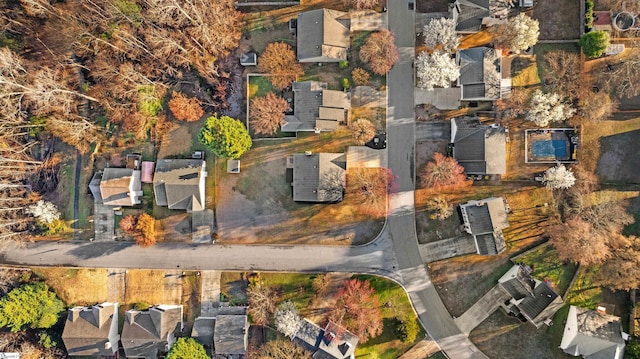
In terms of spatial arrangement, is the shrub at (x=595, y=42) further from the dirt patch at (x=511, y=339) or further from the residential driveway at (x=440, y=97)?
the dirt patch at (x=511, y=339)

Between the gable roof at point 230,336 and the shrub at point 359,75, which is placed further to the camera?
the shrub at point 359,75

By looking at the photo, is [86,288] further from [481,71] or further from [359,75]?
[481,71]

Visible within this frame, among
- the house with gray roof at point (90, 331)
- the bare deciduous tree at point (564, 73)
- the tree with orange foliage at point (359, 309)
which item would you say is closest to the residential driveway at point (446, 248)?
the tree with orange foliage at point (359, 309)

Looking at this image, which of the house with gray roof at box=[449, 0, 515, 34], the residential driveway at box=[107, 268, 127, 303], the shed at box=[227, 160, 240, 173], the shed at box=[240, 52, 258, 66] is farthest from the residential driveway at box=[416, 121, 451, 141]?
the residential driveway at box=[107, 268, 127, 303]

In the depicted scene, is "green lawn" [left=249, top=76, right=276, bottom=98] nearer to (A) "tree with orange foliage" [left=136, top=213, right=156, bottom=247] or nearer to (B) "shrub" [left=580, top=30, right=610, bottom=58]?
(A) "tree with orange foliage" [left=136, top=213, right=156, bottom=247]

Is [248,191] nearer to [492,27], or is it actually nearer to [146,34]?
[146,34]

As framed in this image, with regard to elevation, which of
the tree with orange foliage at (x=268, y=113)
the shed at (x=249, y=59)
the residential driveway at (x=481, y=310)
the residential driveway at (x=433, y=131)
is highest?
the shed at (x=249, y=59)
